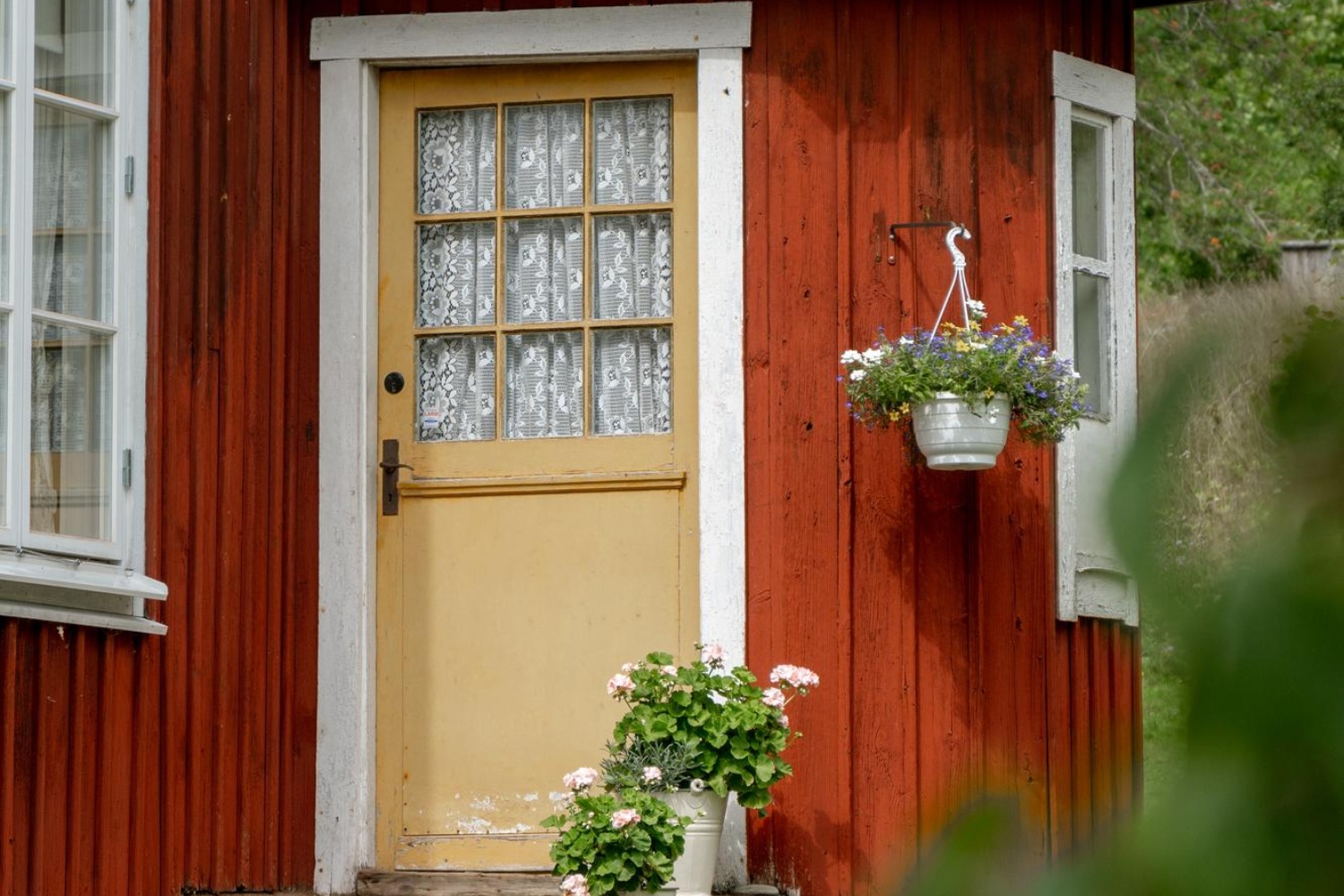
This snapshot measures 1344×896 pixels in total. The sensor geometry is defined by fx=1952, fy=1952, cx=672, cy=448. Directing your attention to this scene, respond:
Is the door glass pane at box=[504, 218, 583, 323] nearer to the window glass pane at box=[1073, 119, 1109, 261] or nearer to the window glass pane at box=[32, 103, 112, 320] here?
the window glass pane at box=[32, 103, 112, 320]

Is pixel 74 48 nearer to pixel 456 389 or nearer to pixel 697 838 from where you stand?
pixel 456 389

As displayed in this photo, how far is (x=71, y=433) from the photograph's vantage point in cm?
417

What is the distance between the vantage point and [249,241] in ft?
16.2

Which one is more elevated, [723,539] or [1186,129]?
[1186,129]

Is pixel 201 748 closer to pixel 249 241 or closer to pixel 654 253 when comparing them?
pixel 249 241

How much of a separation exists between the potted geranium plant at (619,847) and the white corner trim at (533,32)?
6.40 ft

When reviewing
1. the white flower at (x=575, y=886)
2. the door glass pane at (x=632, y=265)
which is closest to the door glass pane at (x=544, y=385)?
the door glass pane at (x=632, y=265)

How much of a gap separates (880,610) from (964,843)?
451 centimetres

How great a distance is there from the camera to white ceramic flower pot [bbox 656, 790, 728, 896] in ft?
14.7

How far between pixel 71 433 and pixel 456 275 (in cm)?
133

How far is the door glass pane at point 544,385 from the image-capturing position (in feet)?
16.8

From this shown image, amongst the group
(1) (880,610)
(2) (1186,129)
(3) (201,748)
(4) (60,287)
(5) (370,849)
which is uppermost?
(2) (1186,129)

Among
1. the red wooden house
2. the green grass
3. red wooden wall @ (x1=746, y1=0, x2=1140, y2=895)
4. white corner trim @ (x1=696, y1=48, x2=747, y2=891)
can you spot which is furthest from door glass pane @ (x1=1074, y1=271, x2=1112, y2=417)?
the green grass

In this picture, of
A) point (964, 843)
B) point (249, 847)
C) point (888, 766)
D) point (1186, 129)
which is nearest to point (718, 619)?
point (888, 766)
